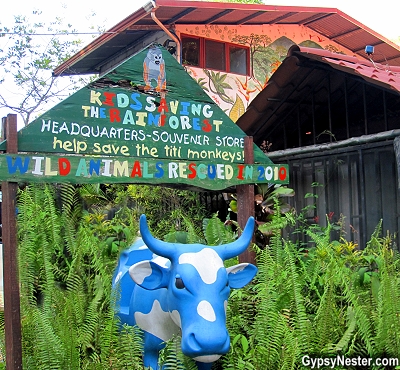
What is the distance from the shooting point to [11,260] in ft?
10.9

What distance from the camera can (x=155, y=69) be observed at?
4.11 meters

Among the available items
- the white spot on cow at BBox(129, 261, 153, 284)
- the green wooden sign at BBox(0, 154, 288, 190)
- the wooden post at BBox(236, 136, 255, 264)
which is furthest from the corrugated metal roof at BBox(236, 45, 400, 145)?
the white spot on cow at BBox(129, 261, 153, 284)

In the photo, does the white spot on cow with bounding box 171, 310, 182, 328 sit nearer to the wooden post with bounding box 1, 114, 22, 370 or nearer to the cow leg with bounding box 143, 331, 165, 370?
the cow leg with bounding box 143, 331, 165, 370

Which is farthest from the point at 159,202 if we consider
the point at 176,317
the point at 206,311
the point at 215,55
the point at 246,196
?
the point at 206,311

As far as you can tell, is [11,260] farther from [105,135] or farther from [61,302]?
[105,135]

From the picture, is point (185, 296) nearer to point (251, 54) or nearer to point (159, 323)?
point (159, 323)

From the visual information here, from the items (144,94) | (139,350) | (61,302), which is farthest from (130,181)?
(139,350)

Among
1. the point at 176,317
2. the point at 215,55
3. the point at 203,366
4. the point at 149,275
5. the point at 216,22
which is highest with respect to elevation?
the point at 216,22

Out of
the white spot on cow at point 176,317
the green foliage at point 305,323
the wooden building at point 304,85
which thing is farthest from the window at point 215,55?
the white spot on cow at point 176,317

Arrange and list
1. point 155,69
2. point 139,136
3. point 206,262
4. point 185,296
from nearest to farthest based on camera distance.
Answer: point 185,296 → point 206,262 → point 139,136 → point 155,69

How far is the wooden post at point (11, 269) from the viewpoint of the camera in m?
3.21

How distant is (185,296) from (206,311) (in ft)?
0.57

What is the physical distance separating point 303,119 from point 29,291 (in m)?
4.77

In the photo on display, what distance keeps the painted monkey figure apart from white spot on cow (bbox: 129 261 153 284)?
64.2 inches
